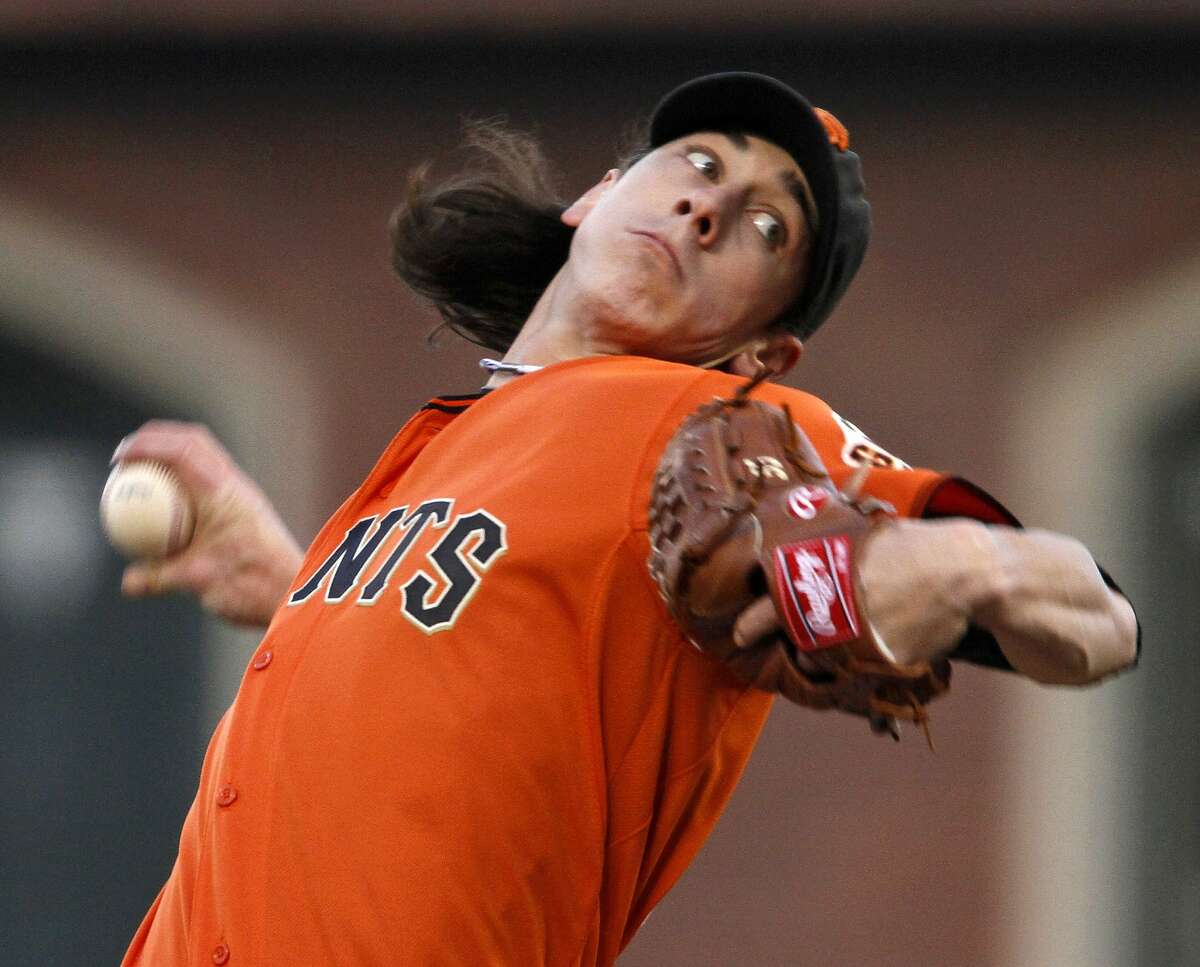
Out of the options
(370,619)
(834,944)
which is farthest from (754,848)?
(370,619)

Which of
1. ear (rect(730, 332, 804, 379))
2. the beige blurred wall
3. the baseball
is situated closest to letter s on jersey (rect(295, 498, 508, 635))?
the baseball

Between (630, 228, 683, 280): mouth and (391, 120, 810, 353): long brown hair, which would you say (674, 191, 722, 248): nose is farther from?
(391, 120, 810, 353): long brown hair

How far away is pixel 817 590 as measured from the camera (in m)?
1.35

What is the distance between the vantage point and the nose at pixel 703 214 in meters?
1.94

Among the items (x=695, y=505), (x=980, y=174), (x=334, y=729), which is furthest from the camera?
(x=980, y=174)

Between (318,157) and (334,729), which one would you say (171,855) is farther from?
(334,729)

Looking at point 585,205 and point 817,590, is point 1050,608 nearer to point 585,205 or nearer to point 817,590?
point 817,590

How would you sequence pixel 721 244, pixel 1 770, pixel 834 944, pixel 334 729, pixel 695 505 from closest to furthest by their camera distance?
pixel 695 505 < pixel 334 729 < pixel 721 244 < pixel 834 944 < pixel 1 770

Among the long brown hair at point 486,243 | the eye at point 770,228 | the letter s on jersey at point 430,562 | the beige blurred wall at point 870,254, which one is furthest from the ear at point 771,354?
the beige blurred wall at point 870,254

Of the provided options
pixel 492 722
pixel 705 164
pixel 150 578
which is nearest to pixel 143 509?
pixel 150 578

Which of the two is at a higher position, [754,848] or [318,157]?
[318,157]

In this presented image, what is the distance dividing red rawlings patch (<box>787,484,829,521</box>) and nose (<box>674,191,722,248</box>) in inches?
22.4

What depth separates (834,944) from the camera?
4254 millimetres

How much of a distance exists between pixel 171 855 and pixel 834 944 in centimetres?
179
